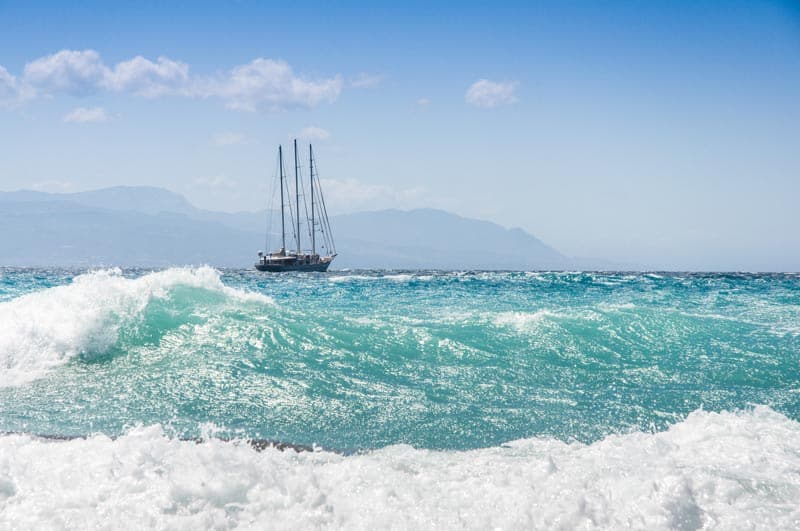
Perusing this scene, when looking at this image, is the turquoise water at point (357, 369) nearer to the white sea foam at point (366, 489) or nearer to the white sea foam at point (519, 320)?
the white sea foam at point (519, 320)

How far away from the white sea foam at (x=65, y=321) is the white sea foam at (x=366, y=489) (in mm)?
5511

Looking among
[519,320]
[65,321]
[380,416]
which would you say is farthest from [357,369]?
[519,320]

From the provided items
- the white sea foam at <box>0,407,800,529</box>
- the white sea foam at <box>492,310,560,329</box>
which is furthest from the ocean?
the white sea foam at <box>492,310,560,329</box>

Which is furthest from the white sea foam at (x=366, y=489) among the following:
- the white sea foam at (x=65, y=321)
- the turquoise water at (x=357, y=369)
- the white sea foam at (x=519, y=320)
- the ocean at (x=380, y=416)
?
the white sea foam at (x=519, y=320)

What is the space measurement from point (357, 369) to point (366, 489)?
581 cm

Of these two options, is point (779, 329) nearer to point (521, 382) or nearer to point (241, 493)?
point (521, 382)

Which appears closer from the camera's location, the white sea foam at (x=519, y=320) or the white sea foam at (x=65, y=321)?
the white sea foam at (x=65, y=321)

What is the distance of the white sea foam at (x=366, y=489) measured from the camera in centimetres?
423

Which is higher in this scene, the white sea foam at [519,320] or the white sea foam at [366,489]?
the white sea foam at [519,320]

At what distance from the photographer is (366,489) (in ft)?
15.6

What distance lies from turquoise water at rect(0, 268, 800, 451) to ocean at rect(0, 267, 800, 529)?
6 cm

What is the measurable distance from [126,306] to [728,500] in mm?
12420

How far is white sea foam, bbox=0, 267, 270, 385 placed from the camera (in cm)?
1039

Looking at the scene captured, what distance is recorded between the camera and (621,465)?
5.05 metres
